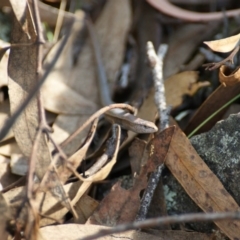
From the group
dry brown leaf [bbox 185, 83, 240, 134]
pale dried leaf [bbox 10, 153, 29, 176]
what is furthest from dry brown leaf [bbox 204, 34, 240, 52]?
pale dried leaf [bbox 10, 153, 29, 176]

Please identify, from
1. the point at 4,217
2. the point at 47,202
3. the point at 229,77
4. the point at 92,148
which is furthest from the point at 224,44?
the point at 4,217

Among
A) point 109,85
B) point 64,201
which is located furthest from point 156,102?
point 64,201

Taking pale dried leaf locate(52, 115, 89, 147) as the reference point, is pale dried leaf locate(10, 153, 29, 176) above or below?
above

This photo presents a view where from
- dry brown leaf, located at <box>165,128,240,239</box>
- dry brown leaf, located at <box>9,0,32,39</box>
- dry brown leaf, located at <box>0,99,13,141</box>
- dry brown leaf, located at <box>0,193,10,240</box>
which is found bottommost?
dry brown leaf, located at <box>165,128,240,239</box>

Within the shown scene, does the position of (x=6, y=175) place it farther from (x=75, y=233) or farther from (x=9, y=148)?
(x=75, y=233)

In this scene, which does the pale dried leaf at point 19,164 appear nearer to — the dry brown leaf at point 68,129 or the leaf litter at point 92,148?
the leaf litter at point 92,148

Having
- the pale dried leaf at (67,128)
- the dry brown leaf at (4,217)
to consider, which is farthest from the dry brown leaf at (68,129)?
the dry brown leaf at (4,217)

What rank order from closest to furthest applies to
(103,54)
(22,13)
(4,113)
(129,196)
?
1. (129,196)
2. (22,13)
3. (4,113)
4. (103,54)

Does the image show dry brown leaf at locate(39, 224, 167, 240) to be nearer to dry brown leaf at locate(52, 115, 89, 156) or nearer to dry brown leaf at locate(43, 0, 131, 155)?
dry brown leaf at locate(52, 115, 89, 156)
